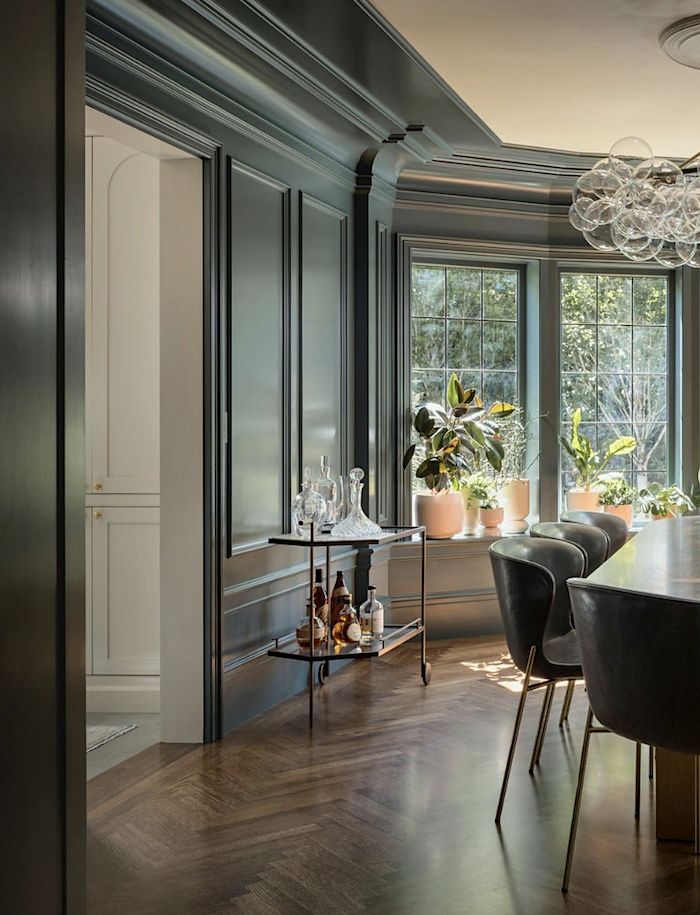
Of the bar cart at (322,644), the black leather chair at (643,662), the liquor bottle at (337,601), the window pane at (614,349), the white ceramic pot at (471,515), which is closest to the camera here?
the black leather chair at (643,662)

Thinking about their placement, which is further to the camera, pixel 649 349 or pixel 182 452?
pixel 649 349

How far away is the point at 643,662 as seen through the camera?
2.52 meters

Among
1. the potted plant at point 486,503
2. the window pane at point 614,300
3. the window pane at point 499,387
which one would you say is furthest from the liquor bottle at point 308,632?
the window pane at point 614,300

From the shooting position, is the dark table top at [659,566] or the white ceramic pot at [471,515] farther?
the white ceramic pot at [471,515]

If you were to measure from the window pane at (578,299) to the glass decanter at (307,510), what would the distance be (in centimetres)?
325

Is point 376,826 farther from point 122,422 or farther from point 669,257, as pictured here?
point 669,257

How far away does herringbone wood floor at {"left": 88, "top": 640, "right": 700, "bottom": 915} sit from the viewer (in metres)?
2.74

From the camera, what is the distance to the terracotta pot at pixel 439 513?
6398 millimetres

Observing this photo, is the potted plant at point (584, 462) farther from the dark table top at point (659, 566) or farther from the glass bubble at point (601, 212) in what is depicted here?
the glass bubble at point (601, 212)

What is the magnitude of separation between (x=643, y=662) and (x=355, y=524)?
242cm

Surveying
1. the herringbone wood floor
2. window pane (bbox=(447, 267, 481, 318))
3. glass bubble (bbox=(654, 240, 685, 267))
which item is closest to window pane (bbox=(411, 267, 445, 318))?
window pane (bbox=(447, 267, 481, 318))

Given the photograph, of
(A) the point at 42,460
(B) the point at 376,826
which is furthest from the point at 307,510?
(A) the point at 42,460

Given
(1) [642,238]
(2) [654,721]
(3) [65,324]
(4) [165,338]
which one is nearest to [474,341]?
(1) [642,238]

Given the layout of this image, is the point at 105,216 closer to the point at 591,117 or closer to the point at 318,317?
the point at 318,317
